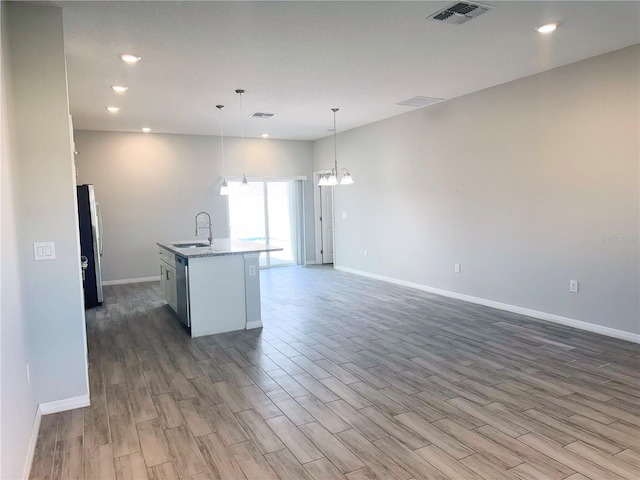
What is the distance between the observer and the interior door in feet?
30.8

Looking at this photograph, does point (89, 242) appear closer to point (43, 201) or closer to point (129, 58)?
point (129, 58)

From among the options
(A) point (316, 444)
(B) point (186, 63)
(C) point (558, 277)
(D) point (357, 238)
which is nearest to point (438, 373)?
(A) point (316, 444)

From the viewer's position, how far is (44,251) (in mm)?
2859

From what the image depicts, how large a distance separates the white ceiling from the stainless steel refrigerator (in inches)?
46.5

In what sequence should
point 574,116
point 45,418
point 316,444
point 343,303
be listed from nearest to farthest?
point 316,444, point 45,418, point 574,116, point 343,303

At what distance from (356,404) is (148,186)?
6.18 m

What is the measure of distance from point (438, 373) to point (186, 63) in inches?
139

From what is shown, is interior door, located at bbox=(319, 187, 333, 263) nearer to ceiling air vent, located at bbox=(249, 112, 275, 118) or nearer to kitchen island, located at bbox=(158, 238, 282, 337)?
ceiling air vent, located at bbox=(249, 112, 275, 118)

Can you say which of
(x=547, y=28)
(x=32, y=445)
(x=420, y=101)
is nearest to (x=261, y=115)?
(x=420, y=101)

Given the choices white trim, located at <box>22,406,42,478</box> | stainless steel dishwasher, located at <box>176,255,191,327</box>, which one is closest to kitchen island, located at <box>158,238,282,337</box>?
stainless steel dishwasher, located at <box>176,255,191,327</box>

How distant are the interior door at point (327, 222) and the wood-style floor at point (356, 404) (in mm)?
4581

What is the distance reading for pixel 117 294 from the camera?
6758mm

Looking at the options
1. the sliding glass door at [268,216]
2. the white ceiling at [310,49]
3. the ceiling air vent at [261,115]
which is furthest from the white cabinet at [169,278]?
the sliding glass door at [268,216]

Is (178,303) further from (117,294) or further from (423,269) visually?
(423,269)
